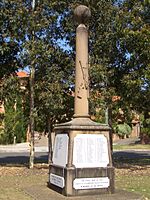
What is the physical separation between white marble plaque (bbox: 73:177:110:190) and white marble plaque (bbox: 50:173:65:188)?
33 cm

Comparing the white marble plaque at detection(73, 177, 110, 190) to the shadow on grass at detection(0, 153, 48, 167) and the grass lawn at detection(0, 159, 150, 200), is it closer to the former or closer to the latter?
the grass lawn at detection(0, 159, 150, 200)

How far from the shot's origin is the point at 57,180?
1055 centimetres

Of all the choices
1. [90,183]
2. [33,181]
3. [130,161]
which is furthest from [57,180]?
[130,161]

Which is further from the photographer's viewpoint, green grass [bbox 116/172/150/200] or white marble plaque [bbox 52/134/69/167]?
green grass [bbox 116/172/150/200]

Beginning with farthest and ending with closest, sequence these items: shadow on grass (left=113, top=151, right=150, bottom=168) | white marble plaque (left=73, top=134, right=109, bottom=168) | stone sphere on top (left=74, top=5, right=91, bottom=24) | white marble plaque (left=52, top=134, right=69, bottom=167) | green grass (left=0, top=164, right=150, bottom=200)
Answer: shadow on grass (left=113, top=151, right=150, bottom=168)
stone sphere on top (left=74, top=5, right=91, bottom=24)
green grass (left=0, top=164, right=150, bottom=200)
white marble plaque (left=52, top=134, right=69, bottom=167)
white marble plaque (left=73, top=134, right=109, bottom=168)

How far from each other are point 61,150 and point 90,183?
1061mm

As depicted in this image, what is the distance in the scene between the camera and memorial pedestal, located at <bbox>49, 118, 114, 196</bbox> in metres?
10.1

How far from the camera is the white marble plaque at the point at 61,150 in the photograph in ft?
34.0

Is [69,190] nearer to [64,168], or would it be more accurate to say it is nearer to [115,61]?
[64,168]

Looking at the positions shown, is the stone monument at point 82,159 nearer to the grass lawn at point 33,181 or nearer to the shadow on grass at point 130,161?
the grass lawn at point 33,181

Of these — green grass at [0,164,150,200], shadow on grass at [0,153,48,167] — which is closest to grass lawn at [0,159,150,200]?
green grass at [0,164,150,200]

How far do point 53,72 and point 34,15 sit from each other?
7.74 feet

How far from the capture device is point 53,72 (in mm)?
17781

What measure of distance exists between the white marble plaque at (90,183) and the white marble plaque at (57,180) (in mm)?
332
